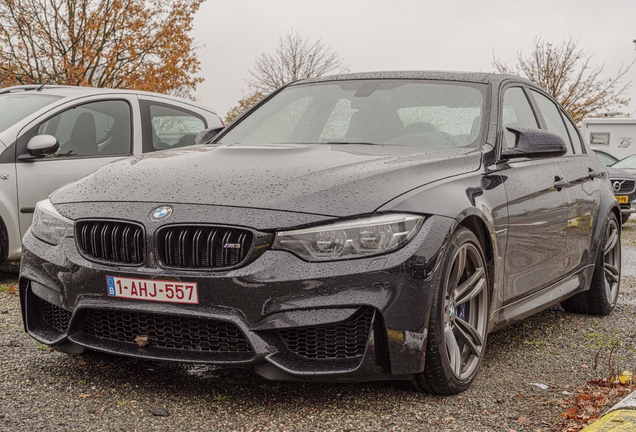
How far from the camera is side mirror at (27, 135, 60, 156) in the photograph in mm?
6637

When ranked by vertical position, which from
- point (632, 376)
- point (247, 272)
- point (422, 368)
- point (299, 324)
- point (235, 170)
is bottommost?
point (632, 376)

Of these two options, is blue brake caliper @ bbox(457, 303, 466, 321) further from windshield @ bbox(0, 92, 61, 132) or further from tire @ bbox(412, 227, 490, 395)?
windshield @ bbox(0, 92, 61, 132)

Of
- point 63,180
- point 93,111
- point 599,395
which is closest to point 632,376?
point 599,395

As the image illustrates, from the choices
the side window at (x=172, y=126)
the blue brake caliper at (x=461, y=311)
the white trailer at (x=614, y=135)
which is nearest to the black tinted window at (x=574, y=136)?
the blue brake caliper at (x=461, y=311)

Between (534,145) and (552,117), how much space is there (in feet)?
4.74

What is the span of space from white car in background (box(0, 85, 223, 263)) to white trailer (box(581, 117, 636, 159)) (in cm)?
2068

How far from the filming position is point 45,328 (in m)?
3.96

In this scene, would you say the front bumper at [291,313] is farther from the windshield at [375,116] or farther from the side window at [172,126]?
the side window at [172,126]

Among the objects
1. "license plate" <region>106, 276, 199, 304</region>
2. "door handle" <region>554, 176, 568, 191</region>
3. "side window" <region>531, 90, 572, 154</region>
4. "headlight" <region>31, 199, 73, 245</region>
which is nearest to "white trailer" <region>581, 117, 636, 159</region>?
"side window" <region>531, 90, 572, 154</region>

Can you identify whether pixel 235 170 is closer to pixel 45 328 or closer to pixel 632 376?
pixel 45 328

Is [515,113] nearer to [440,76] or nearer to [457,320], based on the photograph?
[440,76]

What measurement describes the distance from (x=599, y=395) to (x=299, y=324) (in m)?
1.50

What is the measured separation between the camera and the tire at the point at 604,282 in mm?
6055

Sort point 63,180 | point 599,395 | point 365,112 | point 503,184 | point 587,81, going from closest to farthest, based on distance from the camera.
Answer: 1. point 599,395
2. point 503,184
3. point 365,112
4. point 63,180
5. point 587,81
